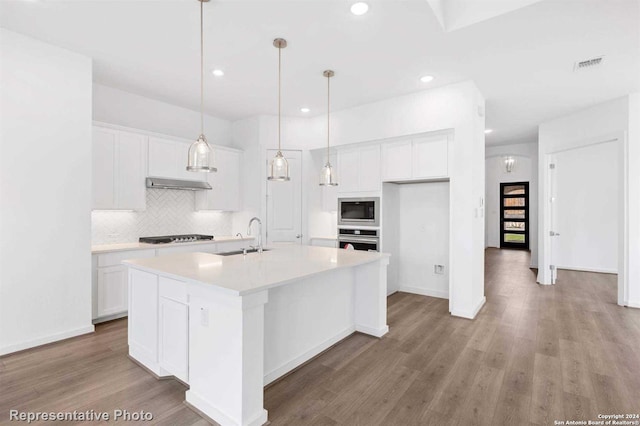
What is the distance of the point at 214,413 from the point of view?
2041 mm

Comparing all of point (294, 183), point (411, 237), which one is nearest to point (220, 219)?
point (294, 183)

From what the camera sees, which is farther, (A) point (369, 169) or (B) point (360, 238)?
(B) point (360, 238)

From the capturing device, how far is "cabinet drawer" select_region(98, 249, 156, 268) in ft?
12.2

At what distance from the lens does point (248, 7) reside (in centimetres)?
259

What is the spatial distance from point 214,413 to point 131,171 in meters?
3.38

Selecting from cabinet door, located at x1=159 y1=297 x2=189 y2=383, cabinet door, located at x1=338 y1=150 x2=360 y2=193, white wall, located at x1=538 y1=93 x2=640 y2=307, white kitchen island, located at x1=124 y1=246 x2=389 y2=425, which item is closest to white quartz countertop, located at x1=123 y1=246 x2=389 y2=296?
white kitchen island, located at x1=124 y1=246 x2=389 y2=425

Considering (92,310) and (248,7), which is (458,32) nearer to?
(248,7)

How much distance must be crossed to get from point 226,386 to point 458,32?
345cm

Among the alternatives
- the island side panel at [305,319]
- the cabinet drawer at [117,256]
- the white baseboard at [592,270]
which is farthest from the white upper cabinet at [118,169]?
the white baseboard at [592,270]

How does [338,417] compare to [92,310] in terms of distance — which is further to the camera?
[92,310]

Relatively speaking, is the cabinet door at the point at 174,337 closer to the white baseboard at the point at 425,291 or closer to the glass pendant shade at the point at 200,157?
the glass pendant shade at the point at 200,157

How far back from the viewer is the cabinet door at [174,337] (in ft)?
7.70

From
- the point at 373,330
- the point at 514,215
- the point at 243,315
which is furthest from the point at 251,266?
the point at 514,215

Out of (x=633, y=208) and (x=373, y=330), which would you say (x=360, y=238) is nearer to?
(x=373, y=330)
